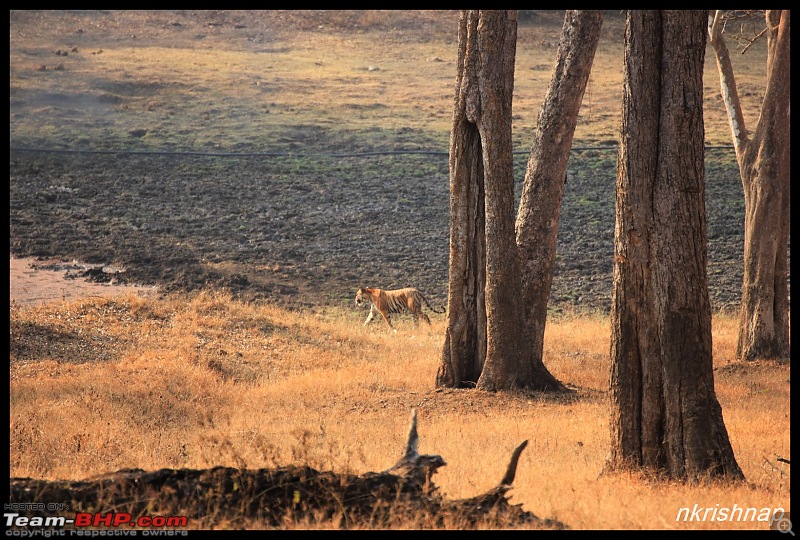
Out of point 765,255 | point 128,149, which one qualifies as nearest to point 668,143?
point 765,255

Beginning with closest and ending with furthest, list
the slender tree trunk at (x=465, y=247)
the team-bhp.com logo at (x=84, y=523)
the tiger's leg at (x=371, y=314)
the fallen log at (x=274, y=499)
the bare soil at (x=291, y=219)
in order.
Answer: the team-bhp.com logo at (x=84, y=523), the fallen log at (x=274, y=499), the slender tree trunk at (x=465, y=247), the tiger's leg at (x=371, y=314), the bare soil at (x=291, y=219)

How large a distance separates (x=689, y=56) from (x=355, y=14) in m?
44.4

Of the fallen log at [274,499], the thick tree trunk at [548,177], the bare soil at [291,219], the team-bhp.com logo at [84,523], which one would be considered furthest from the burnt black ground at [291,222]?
the team-bhp.com logo at [84,523]

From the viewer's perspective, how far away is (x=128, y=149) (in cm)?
2955

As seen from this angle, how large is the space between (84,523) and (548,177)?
8182mm

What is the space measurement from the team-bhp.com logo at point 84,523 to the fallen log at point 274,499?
0.22 feet

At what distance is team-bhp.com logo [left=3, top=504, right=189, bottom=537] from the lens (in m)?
5.11

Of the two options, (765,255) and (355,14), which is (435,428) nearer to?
(765,255)

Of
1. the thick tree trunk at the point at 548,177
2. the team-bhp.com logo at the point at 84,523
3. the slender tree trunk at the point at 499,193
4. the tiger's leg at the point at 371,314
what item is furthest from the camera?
the tiger's leg at the point at 371,314

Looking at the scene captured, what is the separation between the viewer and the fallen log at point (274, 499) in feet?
18.0

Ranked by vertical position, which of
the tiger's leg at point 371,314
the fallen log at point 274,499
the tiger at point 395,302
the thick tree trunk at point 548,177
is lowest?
the tiger's leg at point 371,314

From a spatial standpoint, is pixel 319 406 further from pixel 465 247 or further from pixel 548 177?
pixel 548 177

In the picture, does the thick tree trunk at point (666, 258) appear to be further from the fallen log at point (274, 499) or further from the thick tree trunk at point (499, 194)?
the thick tree trunk at point (499, 194)

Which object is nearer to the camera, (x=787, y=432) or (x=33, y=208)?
(x=787, y=432)
